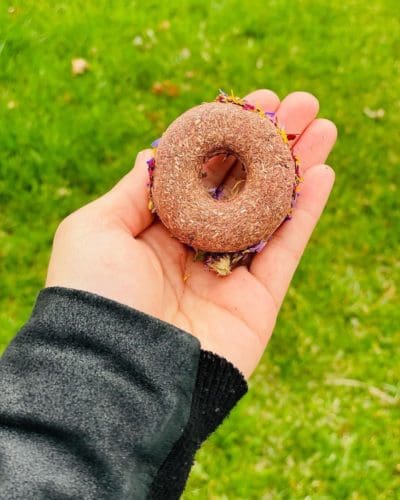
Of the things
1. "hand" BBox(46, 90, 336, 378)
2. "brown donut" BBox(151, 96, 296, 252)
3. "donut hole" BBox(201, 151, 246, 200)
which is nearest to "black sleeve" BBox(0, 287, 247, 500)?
"hand" BBox(46, 90, 336, 378)

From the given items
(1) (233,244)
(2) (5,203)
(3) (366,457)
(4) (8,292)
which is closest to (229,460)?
(3) (366,457)

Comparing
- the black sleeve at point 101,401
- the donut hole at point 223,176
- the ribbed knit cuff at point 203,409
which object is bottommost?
the ribbed knit cuff at point 203,409

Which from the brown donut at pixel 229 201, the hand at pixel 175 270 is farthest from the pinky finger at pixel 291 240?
the brown donut at pixel 229 201

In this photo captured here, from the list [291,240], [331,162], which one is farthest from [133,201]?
[331,162]

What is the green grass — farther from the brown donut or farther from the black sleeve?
the brown donut

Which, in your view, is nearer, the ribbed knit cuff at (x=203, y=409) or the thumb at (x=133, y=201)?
the ribbed knit cuff at (x=203, y=409)

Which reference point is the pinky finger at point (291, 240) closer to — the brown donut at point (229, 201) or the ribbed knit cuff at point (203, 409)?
the brown donut at point (229, 201)
